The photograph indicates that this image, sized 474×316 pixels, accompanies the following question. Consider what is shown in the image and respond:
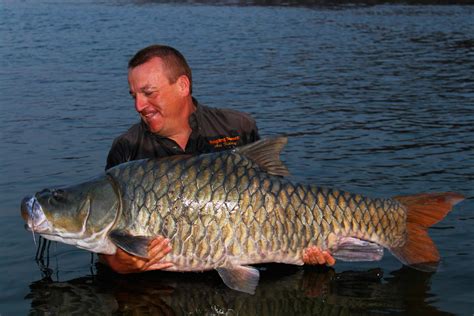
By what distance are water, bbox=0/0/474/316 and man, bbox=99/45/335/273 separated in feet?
2.72

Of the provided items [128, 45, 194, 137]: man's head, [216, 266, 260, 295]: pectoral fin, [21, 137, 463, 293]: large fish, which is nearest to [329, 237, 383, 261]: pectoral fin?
[21, 137, 463, 293]: large fish

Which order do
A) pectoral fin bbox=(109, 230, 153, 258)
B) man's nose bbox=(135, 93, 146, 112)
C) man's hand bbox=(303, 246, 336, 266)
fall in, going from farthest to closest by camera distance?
1. man's nose bbox=(135, 93, 146, 112)
2. man's hand bbox=(303, 246, 336, 266)
3. pectoral fin bbox=(109, 230, 153, 258)

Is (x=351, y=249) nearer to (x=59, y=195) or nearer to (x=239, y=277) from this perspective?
(x=239, y=277)

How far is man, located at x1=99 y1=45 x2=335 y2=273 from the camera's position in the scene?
570cm

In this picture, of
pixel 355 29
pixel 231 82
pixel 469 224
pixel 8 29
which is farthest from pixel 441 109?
pixel 8 29

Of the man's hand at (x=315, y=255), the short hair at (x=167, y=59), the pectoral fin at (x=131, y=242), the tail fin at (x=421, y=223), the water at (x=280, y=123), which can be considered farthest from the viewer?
the water at (x=280, y=123)

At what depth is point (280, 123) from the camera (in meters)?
12.3

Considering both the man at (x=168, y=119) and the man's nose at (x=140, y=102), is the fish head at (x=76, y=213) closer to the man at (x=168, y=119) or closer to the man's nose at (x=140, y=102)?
the man at (x=168, y=119)

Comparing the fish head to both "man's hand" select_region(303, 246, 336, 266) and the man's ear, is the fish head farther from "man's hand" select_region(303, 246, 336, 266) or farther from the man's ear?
"man's hand" select_region(303, 246, 336, 266)

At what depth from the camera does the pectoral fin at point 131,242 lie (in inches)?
191

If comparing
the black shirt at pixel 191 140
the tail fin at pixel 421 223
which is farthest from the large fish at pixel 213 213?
the black shirt at pixel 191 140

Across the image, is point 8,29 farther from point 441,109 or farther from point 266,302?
point 266,302

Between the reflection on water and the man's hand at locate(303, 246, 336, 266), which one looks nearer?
the man's hand at locate(303, 246, 336, 266)

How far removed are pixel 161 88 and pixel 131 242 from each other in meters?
1.32
